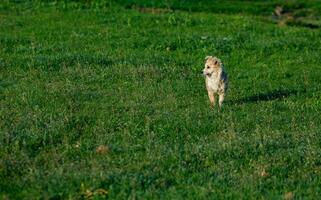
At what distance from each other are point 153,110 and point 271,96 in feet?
13.6

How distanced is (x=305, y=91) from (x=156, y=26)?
40.3ft

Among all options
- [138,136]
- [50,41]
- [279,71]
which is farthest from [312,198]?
[50,41]

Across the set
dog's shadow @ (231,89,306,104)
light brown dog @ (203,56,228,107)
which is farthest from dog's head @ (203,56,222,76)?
dog's shadow @ (231,89,306,104)

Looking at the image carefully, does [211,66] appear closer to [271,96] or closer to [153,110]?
[153,110]

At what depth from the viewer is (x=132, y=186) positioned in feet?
44.2

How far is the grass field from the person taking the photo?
1388 centimetres

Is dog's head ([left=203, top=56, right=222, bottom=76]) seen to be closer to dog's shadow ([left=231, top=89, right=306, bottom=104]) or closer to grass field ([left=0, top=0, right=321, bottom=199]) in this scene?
grass field ([left=0, top=0, right=321, bottom=199])

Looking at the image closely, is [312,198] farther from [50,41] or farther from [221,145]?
[50,41]

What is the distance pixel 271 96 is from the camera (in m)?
21.9

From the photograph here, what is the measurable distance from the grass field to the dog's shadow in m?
0.03

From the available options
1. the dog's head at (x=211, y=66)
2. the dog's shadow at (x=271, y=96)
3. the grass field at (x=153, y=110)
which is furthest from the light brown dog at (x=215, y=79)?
the dog's shadow at (x=271, y=96)

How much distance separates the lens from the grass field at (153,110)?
13.9 meters

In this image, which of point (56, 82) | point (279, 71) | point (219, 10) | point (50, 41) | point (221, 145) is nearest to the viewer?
point (221, 145)

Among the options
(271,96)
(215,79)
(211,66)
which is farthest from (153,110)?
(271,96)
